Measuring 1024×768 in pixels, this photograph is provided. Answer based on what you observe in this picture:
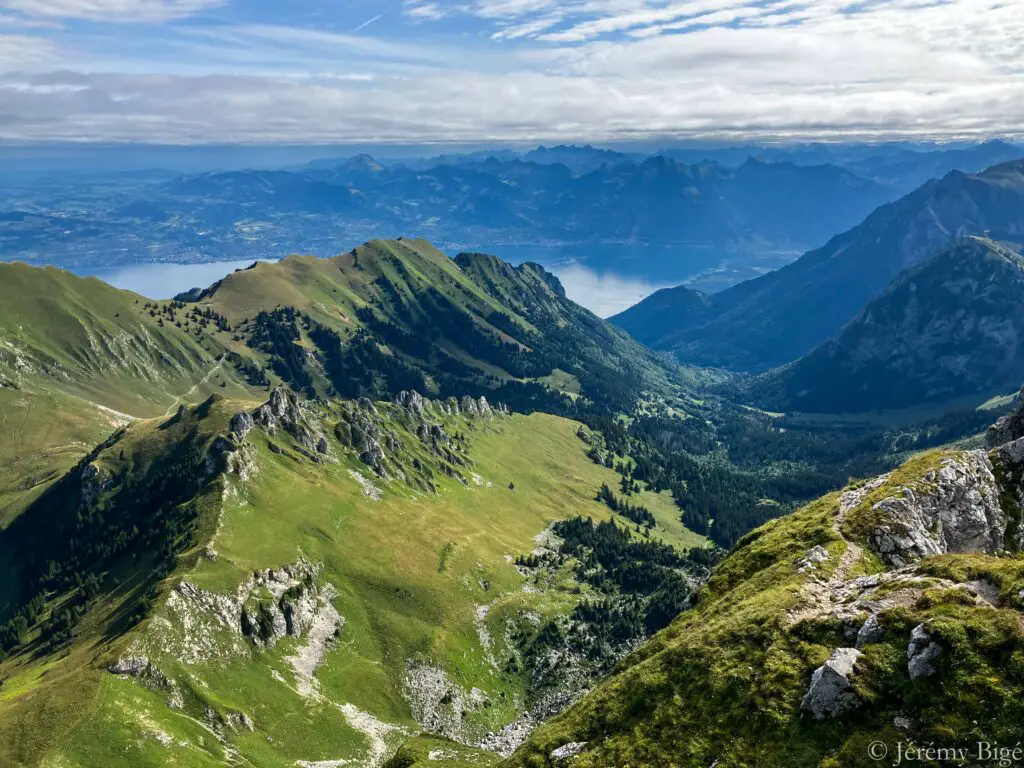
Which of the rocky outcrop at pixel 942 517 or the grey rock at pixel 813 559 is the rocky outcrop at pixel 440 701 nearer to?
the grey rock at pixel 813 559

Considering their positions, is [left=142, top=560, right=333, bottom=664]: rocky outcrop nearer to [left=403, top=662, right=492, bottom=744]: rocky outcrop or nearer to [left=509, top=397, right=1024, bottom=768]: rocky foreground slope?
[left=403, top=662, right=492, bottom=744]: rocky outcrop

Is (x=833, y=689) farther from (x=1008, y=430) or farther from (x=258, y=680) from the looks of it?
(x=258, y=680)

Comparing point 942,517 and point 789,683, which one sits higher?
point 942,517

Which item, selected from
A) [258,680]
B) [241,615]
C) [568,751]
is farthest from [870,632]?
[241,615]

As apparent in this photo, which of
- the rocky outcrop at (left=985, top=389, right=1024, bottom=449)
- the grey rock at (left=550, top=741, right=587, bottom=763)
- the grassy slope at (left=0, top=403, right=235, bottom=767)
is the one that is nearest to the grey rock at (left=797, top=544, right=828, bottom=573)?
the grey rock at (left=550, top=741, right=587, bottom=763)

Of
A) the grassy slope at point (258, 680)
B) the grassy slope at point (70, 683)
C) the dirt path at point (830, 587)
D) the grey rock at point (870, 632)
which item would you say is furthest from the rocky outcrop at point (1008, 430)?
the grassy slope at point (70, 683)
